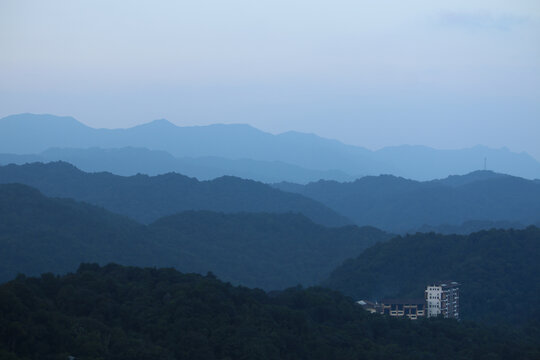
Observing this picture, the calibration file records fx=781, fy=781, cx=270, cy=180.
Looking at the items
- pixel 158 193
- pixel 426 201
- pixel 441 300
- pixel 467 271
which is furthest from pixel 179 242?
pixel 426 201

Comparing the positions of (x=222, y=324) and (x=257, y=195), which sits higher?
(x=257, y=195)

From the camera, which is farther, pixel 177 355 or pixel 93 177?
pixel 93 177

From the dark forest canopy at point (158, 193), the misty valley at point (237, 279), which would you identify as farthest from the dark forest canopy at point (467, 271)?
the dark forest canopy at point (158, 193)

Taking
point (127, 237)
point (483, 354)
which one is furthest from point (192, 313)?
point (127, 237)

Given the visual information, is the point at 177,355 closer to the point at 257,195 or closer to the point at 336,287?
the point at 336,287

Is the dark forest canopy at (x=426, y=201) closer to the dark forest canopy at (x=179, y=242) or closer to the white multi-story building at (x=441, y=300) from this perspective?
the dark forest canopy at (x=179, y=242)

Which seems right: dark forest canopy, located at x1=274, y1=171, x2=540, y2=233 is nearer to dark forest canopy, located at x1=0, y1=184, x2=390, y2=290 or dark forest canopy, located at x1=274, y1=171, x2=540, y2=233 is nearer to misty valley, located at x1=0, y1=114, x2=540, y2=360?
misty valley, located at x1=0, y1=114, x2=540, y2=360

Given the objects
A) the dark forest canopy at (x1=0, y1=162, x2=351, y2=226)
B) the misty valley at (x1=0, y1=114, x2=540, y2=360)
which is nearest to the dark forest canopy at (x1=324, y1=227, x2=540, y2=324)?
the misty valley at (x1=0, y1=114, x2=540, y2=360)
